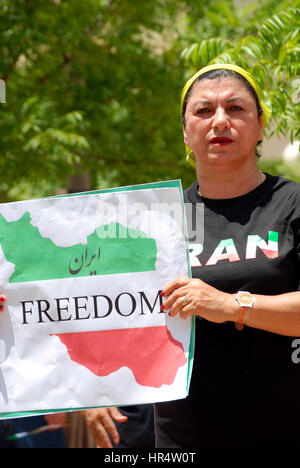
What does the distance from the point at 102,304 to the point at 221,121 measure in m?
0.86

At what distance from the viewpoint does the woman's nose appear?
238 centimetres

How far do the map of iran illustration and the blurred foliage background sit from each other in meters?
3.02

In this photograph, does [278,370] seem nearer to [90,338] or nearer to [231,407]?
[231,407]

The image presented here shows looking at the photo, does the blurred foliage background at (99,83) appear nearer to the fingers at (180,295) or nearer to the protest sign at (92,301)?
the protest sign at (92,301)

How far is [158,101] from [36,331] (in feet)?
15.6

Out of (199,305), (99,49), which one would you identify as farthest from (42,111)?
(199,305)

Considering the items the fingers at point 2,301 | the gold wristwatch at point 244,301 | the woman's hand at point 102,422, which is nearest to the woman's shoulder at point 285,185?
the gold wristwatch at point 244,301

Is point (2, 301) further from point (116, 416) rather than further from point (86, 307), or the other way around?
point (116, 416)

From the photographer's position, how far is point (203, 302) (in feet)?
7.04

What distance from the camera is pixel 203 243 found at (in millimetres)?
2371

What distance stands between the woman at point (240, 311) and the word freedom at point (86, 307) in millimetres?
116

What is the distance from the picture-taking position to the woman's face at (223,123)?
7.87 feet

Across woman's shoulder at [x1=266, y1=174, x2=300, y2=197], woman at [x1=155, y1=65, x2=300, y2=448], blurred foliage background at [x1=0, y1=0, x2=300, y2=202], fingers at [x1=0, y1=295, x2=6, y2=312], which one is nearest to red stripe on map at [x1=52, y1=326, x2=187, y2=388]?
woman at [x1=155, y1=65, x2=300, y2=448]

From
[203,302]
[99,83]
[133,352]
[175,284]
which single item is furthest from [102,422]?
[99,83]
